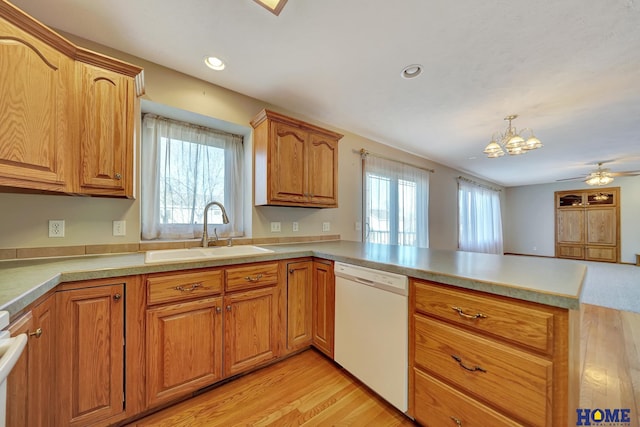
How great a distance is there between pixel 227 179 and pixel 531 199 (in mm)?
9595

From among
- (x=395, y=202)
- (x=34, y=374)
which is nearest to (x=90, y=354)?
(x=34, y=374)

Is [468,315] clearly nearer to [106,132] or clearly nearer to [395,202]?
[106,132]

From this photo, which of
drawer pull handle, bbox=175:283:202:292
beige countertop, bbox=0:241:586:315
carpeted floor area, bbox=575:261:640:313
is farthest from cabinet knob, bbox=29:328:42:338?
carpeted floor area, bbox=575:261:640:313

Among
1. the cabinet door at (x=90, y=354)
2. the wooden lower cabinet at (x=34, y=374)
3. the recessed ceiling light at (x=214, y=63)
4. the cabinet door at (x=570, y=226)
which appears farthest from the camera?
the cabinet door at (x=570, y=226)

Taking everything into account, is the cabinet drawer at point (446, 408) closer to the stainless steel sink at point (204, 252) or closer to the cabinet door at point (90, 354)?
the stainless steel sink at point (204, 252)

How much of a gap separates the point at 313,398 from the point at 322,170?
1.93 meters

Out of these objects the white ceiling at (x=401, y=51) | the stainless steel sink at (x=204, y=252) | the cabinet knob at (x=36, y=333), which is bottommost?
the cabinet knob at (x=36, y=333)

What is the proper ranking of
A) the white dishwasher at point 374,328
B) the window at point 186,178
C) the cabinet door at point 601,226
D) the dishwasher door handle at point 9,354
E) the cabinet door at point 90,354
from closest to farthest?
the dishwasher door handle at point 9,354 → the cabinet door at point 90,354 → the white dishwasher at point 374,328 → the window at point 186,178 → the cabinet door at point 601,226

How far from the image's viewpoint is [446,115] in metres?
2.79

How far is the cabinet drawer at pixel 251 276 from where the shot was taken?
5.37ft

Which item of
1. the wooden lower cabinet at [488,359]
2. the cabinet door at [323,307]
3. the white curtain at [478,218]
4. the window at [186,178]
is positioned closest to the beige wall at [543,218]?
the white curtain at [478,218]

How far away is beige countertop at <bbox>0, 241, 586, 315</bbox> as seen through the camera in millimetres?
882

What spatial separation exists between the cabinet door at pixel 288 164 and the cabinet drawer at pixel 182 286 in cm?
89

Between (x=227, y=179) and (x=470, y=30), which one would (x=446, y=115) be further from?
(x=227, y=179)
